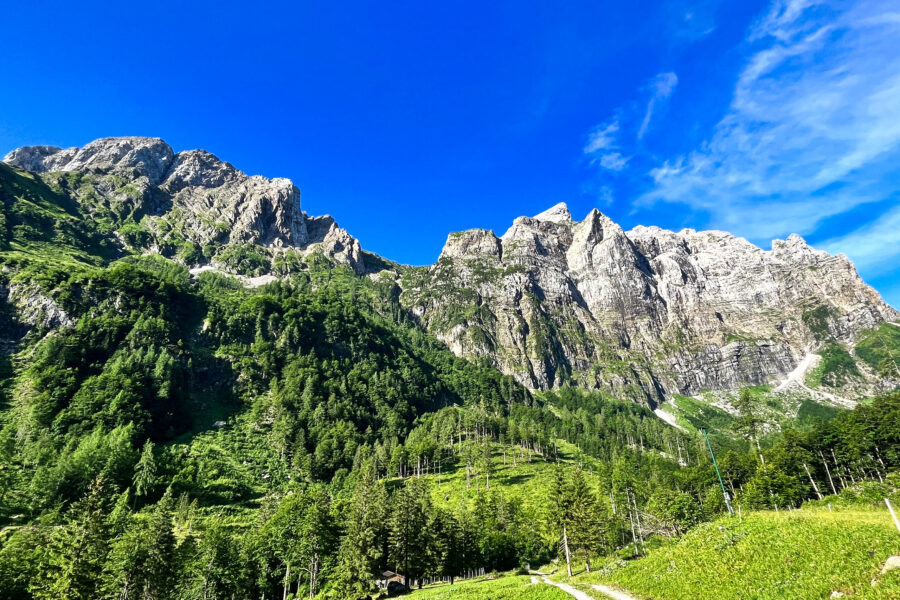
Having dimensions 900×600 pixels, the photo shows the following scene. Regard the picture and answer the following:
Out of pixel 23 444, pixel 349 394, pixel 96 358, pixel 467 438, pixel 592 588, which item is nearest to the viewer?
pixel 592 588

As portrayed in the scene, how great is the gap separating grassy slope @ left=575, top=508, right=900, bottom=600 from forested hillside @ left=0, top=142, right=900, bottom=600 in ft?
76.6

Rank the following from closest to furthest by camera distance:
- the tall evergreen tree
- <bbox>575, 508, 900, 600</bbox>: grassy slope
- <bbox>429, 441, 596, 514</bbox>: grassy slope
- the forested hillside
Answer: <bbox>575, 508, 900, 600</bbox>: grassy slope, the tall evergreen tree, the forested hillside, <bbox>429, 441, 596, 514</bbox>: grassy slope

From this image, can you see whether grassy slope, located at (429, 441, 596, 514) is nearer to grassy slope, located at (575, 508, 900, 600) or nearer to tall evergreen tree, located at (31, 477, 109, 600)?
grassy slope, located at (575, 508, 900, 600)

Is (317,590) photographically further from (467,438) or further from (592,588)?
(467,438)

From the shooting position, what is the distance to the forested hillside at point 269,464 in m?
49.7

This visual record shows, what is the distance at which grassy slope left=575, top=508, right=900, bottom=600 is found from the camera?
669 inches

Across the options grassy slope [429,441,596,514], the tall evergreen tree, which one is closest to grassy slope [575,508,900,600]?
the tall evergreen tree

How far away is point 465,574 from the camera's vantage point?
71625 mm

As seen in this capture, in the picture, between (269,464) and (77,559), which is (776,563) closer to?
(77,559)

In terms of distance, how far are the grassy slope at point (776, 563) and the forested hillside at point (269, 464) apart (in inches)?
919

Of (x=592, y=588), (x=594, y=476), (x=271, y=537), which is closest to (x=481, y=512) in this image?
(x=271, y=537)

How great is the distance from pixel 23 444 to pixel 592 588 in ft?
401

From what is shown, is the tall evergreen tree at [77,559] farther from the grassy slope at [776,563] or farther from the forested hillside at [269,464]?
the grassy slope at [776,563]

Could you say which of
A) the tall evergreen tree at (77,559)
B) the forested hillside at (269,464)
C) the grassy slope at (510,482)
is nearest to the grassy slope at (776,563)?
the forested hillside at (269,464)
